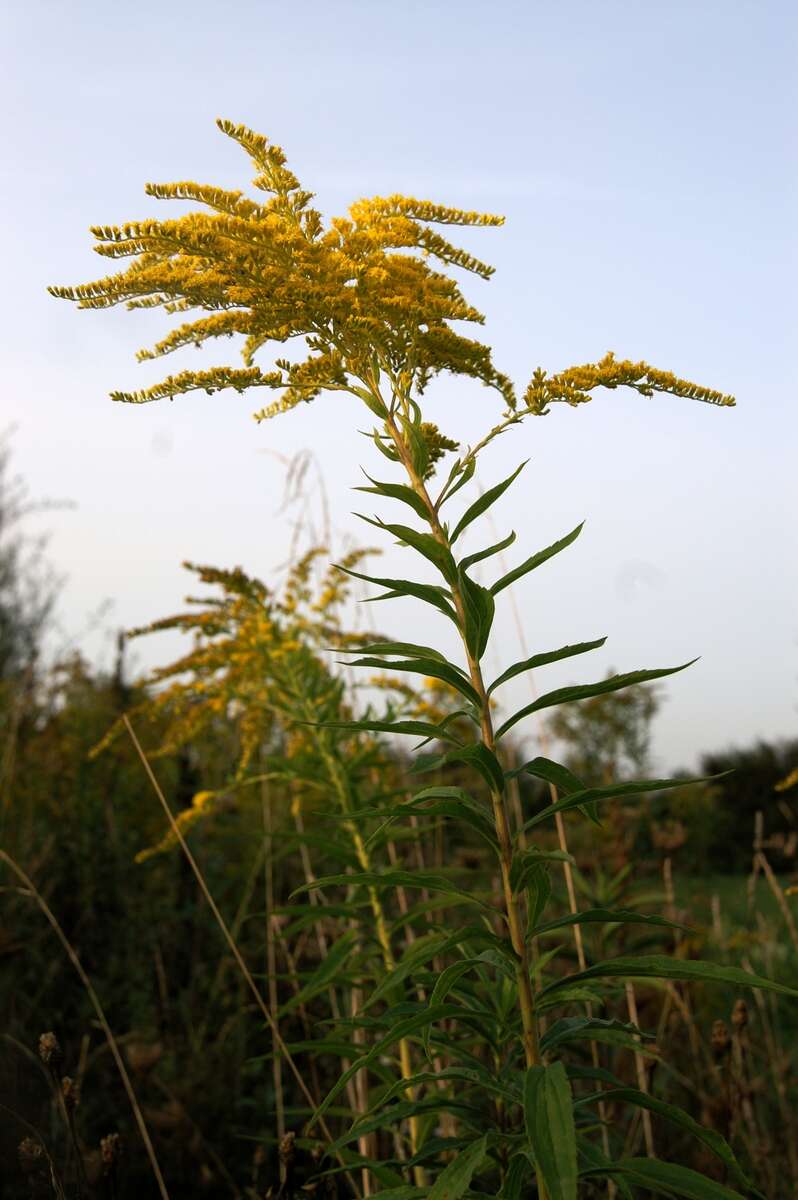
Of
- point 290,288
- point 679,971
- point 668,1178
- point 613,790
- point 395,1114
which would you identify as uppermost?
point 290,288

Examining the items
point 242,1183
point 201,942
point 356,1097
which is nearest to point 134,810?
point 201,942

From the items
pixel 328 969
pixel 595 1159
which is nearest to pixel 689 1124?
pixel 595 1159

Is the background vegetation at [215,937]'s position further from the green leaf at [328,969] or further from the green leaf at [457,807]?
the green leaf at [457,807]

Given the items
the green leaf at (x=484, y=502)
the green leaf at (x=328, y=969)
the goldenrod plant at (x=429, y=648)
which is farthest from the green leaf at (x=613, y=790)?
the green leaf at (x=328, y=969)

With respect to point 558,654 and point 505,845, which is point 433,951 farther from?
point 558,654

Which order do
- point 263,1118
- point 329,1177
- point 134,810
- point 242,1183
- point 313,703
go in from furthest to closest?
point 134,810
point 263,1118
point 242,1183
point 313,703
point 329,1177

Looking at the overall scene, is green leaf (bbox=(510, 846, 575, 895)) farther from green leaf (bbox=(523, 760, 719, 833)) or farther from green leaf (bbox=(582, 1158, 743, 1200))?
green leaf (bbox=(582, 1158, 743, 1200))

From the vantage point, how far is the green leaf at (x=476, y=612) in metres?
1.70

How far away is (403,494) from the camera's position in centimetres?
173

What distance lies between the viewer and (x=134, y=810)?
17.2 ft

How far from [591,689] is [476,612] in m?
0.22

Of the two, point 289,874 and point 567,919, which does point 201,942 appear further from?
point 567,919

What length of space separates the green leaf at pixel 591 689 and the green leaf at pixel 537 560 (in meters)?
0.19

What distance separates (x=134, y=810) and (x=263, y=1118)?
177 centimetres
